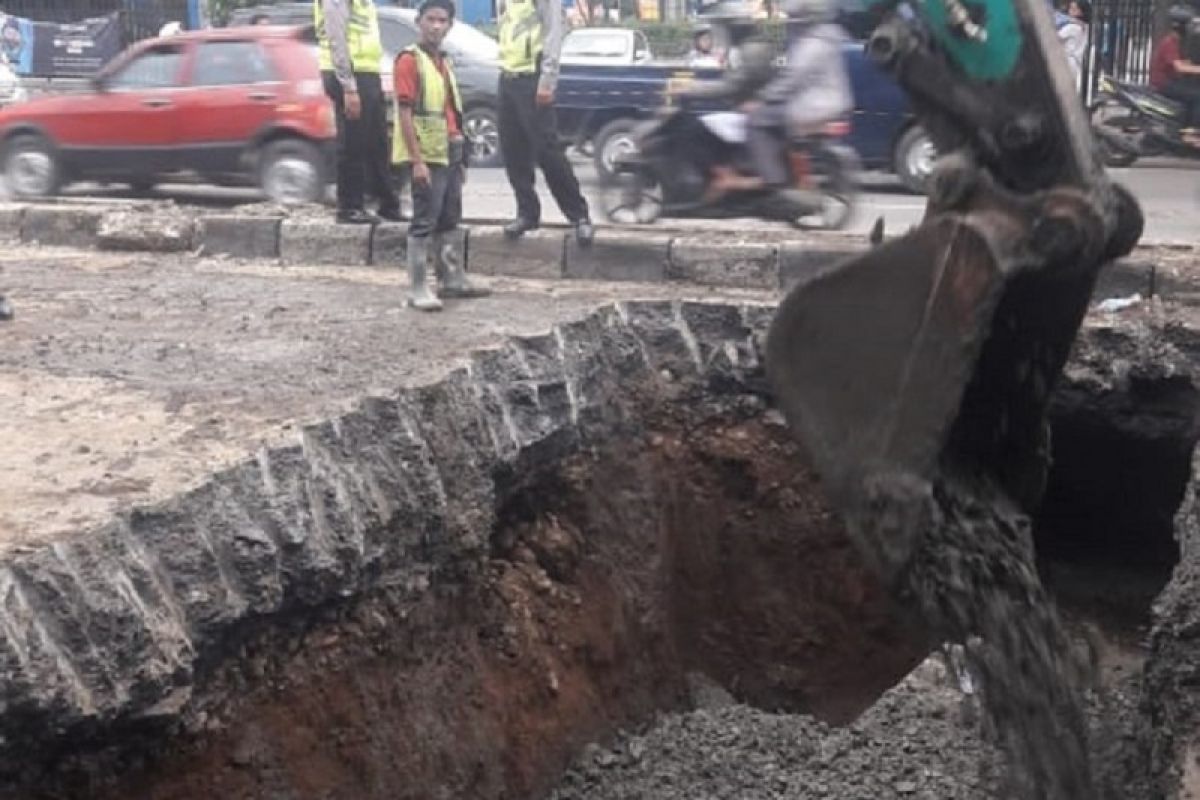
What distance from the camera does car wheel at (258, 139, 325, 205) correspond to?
12470 millimetres

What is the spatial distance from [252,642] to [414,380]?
1.47 m

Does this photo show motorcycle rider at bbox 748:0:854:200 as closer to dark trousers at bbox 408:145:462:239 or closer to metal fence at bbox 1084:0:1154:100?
dark trousers at bbox 408:145:462:239

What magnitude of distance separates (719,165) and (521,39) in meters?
1.43

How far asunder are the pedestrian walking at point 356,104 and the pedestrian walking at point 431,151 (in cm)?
147

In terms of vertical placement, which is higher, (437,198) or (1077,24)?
(1077,24)

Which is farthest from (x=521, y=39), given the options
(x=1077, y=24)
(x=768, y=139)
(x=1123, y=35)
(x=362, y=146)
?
(x=1123, y=35)

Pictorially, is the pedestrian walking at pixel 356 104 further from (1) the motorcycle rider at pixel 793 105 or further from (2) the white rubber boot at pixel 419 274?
(1) the motorcycle rider at pixel 793 105

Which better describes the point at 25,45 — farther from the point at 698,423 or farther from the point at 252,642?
the point at 252,642

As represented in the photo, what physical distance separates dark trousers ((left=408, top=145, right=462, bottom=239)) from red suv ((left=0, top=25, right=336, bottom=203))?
4325 mm

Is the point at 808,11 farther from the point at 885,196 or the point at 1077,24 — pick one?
the point at 1077,24

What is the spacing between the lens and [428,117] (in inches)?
314

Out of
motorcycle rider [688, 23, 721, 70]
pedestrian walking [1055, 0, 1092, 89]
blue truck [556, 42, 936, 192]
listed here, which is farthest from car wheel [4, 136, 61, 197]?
pedestrian walking [1055, 0, 1092, 89]

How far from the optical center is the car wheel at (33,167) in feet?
43.9

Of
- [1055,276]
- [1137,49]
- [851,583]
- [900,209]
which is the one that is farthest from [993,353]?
[1137,49]
